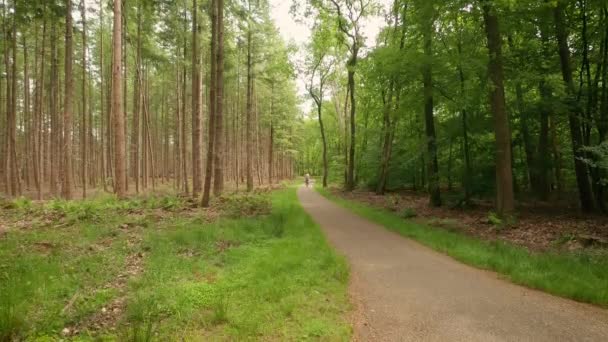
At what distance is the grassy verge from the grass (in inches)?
117

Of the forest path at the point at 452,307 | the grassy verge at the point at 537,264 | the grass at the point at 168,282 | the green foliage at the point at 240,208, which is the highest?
the green foliage at the point at 240,208

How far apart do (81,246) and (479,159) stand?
14.7 metres

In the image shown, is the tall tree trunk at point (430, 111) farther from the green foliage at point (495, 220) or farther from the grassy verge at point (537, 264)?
the grassy verge at point (537, 264)

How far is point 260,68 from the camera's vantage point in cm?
2414

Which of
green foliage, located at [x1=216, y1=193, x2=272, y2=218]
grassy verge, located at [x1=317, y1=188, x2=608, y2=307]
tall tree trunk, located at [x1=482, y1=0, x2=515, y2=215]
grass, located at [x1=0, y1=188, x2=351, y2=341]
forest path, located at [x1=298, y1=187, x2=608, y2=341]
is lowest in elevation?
forest path, located at [x1=298, y1=187, x2=608, y2=341]

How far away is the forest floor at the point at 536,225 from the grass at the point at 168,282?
5011 mm

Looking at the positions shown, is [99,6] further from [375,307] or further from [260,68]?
[375,307]

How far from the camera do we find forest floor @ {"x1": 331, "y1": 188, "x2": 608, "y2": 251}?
7.82 meters

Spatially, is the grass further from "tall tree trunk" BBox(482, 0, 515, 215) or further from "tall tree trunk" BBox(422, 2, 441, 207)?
"tall tree trunk" BBox(422, 2, 441, 207)

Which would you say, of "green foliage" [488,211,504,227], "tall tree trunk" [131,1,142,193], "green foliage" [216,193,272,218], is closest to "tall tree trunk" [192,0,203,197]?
"green foliage" [216,193,272,218]

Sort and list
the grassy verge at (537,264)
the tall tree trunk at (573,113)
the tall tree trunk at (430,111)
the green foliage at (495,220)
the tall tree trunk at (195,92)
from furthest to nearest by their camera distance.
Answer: the tall tree trunk at (195,92) → the tall tree trunk at (430,111) → the tall tree trunk at (573,113) → the green foliage at (495,220) → the grassy verge at (537,264)

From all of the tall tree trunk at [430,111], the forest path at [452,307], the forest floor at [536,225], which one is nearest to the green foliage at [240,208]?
the forest floor at [536,225]

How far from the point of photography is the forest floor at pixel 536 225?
7.82 metres

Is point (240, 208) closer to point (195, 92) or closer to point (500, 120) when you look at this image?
point (195, 92)
